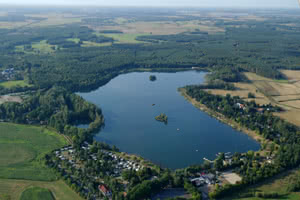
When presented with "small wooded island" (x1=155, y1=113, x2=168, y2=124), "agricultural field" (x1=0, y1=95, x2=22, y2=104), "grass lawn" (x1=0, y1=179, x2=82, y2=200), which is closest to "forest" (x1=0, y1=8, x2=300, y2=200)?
"grass lawn" (x1=0, y1=179, x2=82, y2=200)

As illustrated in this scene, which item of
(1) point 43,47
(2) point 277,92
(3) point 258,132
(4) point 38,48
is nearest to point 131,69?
(2) point 277,92

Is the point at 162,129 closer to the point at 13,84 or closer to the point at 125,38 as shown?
the point at 13,84

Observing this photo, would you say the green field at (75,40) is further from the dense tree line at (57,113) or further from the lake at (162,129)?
the dense tree line at (57,113)

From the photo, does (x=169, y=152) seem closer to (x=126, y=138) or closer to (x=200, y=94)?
(x=126, y=138)

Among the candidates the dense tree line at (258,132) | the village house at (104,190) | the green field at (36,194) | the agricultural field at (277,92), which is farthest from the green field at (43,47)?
the village house at (104,190)

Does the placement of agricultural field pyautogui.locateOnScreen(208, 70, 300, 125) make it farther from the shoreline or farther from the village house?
the village house

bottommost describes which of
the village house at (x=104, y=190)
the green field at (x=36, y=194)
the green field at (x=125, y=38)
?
the green field at (x=36, y=194)

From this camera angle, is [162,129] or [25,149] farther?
[162,129]
